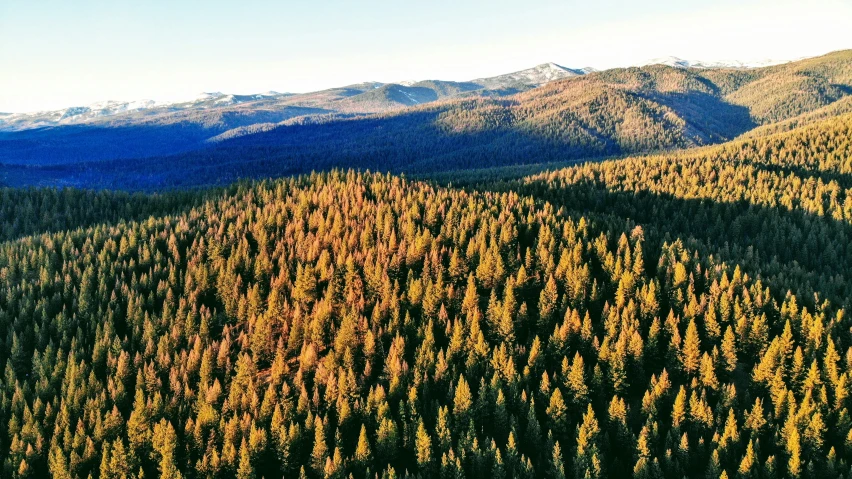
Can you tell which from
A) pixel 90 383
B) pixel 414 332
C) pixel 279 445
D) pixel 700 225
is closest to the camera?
pixel 279 445

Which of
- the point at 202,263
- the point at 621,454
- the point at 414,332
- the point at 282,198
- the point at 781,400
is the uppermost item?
the point at 282,198

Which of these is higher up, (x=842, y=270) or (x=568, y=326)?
(x=568, y=326)

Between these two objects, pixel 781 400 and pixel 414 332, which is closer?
pixel 781 400

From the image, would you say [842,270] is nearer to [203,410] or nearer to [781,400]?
[781,400]

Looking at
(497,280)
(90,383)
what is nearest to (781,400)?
(497,280)

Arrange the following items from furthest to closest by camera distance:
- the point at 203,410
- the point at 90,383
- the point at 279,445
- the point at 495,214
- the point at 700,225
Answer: the point at 700,225, the point at 495,214, the point at 90,383, the point at 203,410, the point at 279,445

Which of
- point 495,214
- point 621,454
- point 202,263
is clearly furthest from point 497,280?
point 202,263
